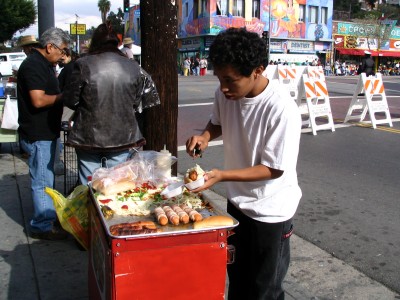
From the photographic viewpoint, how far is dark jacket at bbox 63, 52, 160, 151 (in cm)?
355

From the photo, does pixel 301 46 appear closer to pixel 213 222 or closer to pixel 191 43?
pixel 191 43

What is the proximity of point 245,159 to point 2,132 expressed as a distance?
628 centimetres

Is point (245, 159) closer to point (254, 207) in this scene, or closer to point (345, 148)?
point (254, 207)

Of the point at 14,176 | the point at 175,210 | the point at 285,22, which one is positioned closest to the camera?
the point at 175,210

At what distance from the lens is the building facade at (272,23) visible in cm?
4525

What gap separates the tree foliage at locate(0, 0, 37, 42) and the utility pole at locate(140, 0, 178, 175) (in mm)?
43552

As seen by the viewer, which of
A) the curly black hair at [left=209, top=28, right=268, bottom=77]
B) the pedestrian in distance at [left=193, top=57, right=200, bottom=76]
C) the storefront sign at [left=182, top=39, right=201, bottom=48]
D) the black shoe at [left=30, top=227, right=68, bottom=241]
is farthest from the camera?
the storefront sign at [left=182, top=39, right=201, bottom=48]

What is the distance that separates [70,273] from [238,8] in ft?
149

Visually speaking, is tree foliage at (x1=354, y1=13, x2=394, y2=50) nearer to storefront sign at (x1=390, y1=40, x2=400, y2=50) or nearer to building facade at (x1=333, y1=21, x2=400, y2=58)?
building facade at (x1=333, y1=21, x2=400, y2=58)

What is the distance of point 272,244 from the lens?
2.38 meters

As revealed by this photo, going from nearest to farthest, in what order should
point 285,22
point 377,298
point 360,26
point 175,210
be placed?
point 175,210
point 377,298
point 285,22
point 360,26

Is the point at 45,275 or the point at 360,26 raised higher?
the point at 360,26

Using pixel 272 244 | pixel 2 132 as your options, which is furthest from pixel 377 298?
pixel 2 132

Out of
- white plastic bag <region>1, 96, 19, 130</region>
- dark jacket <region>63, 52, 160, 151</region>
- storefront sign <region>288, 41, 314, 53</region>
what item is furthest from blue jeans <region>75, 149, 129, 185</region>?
storefront sign <region>288, 41, 314, 53</region>
